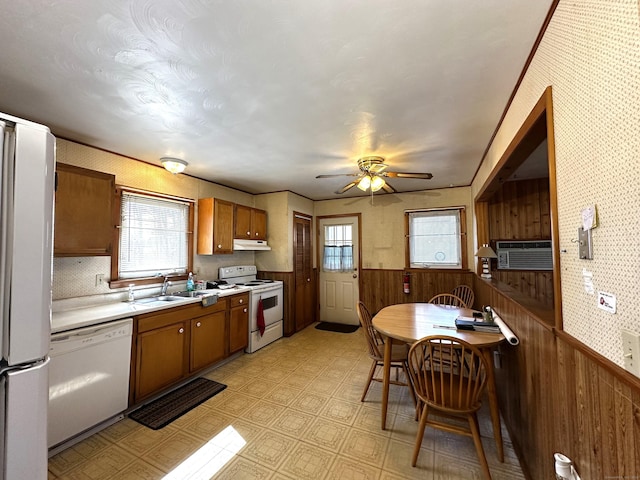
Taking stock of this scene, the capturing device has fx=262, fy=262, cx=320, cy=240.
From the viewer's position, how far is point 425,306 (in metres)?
3.05

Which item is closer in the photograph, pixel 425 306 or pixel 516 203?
pixel 425 306

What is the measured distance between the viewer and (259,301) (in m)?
3.80

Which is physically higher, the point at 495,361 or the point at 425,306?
the point at 425,306

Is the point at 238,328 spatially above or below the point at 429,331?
below

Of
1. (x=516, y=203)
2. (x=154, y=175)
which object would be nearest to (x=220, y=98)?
(x=154, y=175)

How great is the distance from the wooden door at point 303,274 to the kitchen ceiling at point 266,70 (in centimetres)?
234

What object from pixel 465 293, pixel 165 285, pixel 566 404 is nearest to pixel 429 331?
pixel 566 404

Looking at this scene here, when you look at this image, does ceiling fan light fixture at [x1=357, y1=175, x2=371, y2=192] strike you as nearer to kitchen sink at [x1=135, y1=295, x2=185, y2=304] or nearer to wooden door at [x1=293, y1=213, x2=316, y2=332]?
wooden door at [x1=293, y1=213, x2=316, y2=332]

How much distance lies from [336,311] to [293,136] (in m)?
3.69

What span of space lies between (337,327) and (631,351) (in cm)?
441

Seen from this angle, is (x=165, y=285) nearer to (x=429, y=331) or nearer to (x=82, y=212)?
(x=82, y=212)

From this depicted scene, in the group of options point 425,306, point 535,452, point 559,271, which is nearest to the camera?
point 559,271

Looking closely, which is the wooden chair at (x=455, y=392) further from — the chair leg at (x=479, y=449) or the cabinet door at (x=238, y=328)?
the cabinet door at (x=238, y=328)

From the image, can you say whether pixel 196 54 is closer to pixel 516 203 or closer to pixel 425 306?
pixel 425 306
